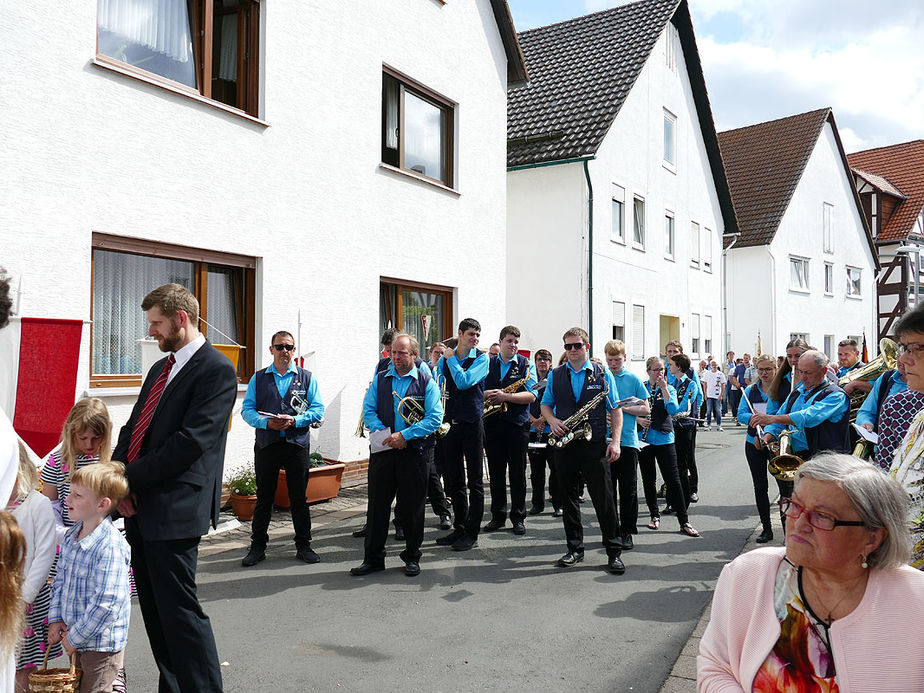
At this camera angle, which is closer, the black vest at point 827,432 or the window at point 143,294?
the black vest at point 827,432

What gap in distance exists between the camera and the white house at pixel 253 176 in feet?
23.1

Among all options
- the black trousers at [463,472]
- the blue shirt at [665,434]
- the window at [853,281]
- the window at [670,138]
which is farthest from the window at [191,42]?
the window at [853,281]

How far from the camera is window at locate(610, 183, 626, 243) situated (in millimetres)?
18984

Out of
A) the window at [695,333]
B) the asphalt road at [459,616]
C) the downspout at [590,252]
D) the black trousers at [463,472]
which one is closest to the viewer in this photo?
the asphalt road at [459,616]

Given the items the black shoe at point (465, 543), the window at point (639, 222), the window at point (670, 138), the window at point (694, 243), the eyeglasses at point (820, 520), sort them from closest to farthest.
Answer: the eyeglasses at point (820, 520) → the black shoe at point (465, 543) → the window at point (639, 222) → the window at point (670, 138) → the window at point (694, 243)

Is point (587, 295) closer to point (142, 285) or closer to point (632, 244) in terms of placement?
point (632, 244)

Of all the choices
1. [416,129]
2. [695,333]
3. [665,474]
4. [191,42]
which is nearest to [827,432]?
[665,474]

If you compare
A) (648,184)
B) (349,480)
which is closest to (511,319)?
(648,184)

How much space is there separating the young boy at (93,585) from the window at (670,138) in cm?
2101

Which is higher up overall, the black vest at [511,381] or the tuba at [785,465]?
the black vest at [511,381]

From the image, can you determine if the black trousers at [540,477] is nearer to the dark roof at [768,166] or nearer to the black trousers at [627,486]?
the black trousers at [627,486]

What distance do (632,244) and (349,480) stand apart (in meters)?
11.6

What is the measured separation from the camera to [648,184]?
20.7m

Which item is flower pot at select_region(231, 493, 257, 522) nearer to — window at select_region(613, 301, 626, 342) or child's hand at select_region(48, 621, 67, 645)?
child's hand at select_region(48, 621, 67, 645)
